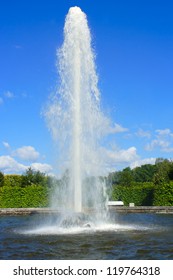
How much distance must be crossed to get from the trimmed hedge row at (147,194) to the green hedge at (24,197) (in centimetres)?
841

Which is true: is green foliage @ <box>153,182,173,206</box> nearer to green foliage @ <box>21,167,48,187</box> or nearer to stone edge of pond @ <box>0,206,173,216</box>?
stone edge of pond @ <box>0,206,173,216</box>

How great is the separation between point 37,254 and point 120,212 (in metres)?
28.4

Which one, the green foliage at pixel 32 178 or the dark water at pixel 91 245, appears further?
the green foliage at pixel 32 178

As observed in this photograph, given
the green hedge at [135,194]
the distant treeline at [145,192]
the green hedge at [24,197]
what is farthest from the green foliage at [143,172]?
the green hedge at [24,197]

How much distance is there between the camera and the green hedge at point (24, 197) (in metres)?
49.7

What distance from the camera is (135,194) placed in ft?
169

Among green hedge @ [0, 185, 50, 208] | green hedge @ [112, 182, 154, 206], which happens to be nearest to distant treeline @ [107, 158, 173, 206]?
green hedge @ [112, 182, 154, 206]

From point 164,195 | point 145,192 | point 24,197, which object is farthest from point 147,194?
point 24,197

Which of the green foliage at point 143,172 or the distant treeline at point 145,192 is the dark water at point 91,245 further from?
the green foliage at point 143,172

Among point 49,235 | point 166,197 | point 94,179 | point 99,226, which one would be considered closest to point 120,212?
point 166,197

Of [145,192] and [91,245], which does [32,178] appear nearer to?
[145,192]

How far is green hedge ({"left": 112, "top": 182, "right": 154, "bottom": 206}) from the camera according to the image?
5059cm

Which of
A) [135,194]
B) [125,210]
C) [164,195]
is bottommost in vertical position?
[125,210]

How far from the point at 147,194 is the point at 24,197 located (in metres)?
13.9
